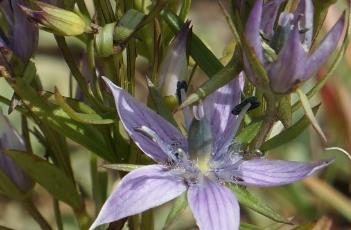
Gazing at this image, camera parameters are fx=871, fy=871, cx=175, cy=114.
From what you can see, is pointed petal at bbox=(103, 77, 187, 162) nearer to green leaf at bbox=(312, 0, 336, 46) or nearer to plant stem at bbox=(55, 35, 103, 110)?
plant stem at bbox=(55, 35, 103, 110)

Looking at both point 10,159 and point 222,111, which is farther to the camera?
point 10,159

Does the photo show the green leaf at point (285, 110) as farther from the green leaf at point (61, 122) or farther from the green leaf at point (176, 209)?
the green leaf at point (61, 122)

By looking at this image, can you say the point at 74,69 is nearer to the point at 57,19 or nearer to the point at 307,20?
the point at 57,19

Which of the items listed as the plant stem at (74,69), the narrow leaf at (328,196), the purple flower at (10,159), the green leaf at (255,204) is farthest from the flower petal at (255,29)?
the narrow leaf at (328,196)

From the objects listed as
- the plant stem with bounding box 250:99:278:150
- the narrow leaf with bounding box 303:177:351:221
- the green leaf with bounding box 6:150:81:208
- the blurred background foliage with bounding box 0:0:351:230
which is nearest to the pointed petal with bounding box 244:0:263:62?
the plant stem with bounding box 250:99:278:150

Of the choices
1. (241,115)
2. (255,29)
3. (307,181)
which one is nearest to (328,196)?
(307,181)

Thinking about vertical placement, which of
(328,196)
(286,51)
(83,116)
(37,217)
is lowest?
(328,196)
